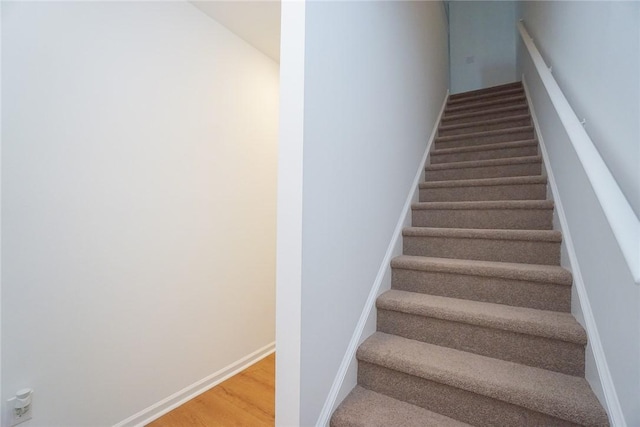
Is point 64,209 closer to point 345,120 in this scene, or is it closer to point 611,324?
point 345,120

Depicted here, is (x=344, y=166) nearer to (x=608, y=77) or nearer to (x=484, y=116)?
Result: (x=608, y=77)

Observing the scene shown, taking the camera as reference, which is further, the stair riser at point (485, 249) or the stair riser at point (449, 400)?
the stair riser at point (485, 249)

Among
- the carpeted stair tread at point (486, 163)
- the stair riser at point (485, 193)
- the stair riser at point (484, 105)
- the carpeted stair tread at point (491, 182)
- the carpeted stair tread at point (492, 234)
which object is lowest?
the carpeted stair tread at point (492, 234)

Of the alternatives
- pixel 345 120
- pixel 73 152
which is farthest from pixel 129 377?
pixel 345 120

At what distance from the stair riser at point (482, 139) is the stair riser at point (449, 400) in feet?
7.48

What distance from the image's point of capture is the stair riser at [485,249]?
1514 millimetres

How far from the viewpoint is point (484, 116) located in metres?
3.13

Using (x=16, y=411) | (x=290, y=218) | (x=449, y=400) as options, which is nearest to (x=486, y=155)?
(x=449, y=400)

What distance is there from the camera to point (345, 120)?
1.28 metres

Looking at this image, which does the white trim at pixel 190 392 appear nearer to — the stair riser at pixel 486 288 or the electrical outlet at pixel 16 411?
the electrical outlet at pixel 16 411

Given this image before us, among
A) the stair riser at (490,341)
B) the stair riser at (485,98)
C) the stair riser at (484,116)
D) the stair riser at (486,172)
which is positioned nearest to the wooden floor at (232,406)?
the stair riser at (490,341)

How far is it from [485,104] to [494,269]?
267 centimetres

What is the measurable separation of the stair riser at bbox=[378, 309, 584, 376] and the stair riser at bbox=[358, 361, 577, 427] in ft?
0.78

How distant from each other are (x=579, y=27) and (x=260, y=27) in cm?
191
